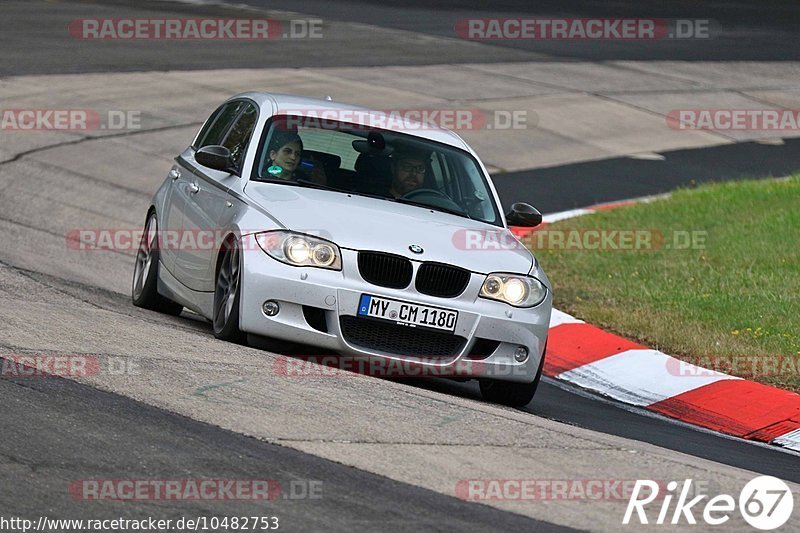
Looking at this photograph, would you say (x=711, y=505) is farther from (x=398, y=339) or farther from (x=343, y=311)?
(x=343, y=311)

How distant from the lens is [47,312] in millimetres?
8789

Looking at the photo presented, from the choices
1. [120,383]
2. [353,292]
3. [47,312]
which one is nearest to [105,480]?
[120,383]

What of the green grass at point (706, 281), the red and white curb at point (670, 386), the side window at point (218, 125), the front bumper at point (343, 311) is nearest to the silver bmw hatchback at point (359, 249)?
the front bumper at point (343, 311)

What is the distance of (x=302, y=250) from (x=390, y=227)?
55 centimetres

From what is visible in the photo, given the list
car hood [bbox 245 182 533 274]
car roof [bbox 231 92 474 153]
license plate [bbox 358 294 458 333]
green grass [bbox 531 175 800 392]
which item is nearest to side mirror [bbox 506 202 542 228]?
car hood [bbox 245 182 533 274]

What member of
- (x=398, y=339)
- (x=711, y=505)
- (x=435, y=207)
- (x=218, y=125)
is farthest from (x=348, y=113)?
(x=711, y=505)

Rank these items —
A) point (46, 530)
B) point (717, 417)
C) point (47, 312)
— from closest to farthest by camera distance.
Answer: point (46, 530)
point (47, 312)
point (717, 417)

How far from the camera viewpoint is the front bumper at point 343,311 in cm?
820

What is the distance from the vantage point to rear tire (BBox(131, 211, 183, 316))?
1041 cm

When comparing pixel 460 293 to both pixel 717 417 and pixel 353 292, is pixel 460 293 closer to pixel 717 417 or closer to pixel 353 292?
pixel 353 292

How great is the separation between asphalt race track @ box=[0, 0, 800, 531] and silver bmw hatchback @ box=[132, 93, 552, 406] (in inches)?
13.7

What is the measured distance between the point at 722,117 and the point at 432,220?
17311 millimetres

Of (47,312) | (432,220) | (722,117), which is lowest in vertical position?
(722,117)

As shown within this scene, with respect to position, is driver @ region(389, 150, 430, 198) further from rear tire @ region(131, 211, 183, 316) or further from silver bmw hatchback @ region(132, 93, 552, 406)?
rear tire @ region(131, 211, 183, 316)
